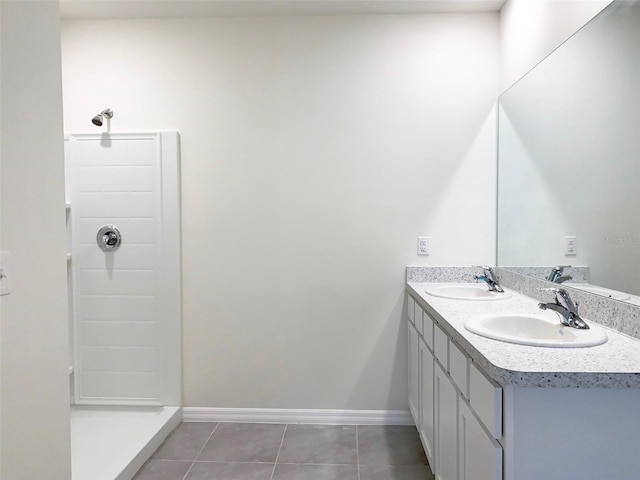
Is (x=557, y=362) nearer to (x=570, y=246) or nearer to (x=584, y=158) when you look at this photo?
(x=570, y=246)

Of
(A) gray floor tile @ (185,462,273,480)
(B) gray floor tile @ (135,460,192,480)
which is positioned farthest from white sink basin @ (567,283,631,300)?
(B) gray floor tile @ (135,460,192,480)

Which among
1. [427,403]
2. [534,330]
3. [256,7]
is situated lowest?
[427,403]

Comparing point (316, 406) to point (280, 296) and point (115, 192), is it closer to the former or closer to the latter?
point (280, 296)

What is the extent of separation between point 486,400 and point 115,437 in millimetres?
2149

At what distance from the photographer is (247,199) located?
272cm

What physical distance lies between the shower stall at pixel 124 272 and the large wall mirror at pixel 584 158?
2.12 metres

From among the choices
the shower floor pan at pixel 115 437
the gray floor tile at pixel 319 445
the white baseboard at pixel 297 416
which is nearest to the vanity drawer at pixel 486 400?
the gray floor tile at pixel 319 445

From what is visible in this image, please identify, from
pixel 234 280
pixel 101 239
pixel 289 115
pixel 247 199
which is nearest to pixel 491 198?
pixel 289 115

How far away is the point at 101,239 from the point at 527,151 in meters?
2.67

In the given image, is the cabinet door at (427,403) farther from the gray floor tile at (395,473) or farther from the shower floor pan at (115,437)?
the shower floor pan at (115,437)

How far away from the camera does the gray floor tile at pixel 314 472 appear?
6.95 ft

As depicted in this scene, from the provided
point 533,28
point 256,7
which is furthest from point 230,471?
point 533,28

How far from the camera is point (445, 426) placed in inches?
68.1

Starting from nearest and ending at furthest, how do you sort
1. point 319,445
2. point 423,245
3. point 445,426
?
point 445,426 < point 319,445 < point 423,245
